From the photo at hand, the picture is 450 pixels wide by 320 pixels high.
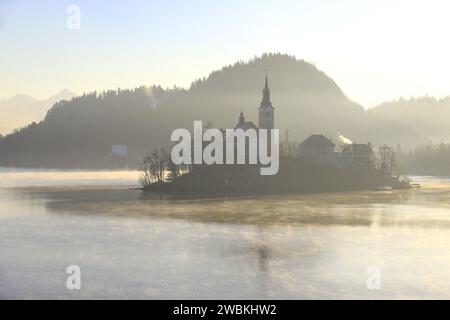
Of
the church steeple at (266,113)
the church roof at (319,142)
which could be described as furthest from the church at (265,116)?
the church roof at (319,142)

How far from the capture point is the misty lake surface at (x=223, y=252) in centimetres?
3150

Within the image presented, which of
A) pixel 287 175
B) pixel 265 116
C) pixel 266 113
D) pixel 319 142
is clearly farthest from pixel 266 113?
pixel 287 175

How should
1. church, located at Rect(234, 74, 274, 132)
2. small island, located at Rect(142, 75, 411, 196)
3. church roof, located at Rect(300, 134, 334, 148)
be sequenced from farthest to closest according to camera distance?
church, located at Rect(234, 74, 274, 132) < church roof, located at Rect(300, 134, 334, 148) < small island, located at Rect(142, 75, 411, 196)

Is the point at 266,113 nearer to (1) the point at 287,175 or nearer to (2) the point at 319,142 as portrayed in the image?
(2) the point at 319,142

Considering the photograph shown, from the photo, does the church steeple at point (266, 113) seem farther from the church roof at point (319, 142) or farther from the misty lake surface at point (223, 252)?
the misty lake surface at point (223, 252)

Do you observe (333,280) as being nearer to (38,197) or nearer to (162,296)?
(162,296)

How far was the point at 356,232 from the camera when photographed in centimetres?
5388

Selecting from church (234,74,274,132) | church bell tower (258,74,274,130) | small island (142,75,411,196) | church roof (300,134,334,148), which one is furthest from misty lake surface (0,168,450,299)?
church bell tower (258,74,274,130)

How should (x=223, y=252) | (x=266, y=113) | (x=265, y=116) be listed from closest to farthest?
(x=223, y=252) < (x=266, y=113) < (x=265, y=116)

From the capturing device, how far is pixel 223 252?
42281 millimetres

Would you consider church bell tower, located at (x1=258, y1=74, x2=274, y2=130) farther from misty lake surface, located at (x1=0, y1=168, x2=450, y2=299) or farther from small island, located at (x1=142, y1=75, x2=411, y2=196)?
misty lake surface, located at (x1=0, y1=168, x2=450, y2=299)

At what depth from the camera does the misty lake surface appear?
31.5 metres
